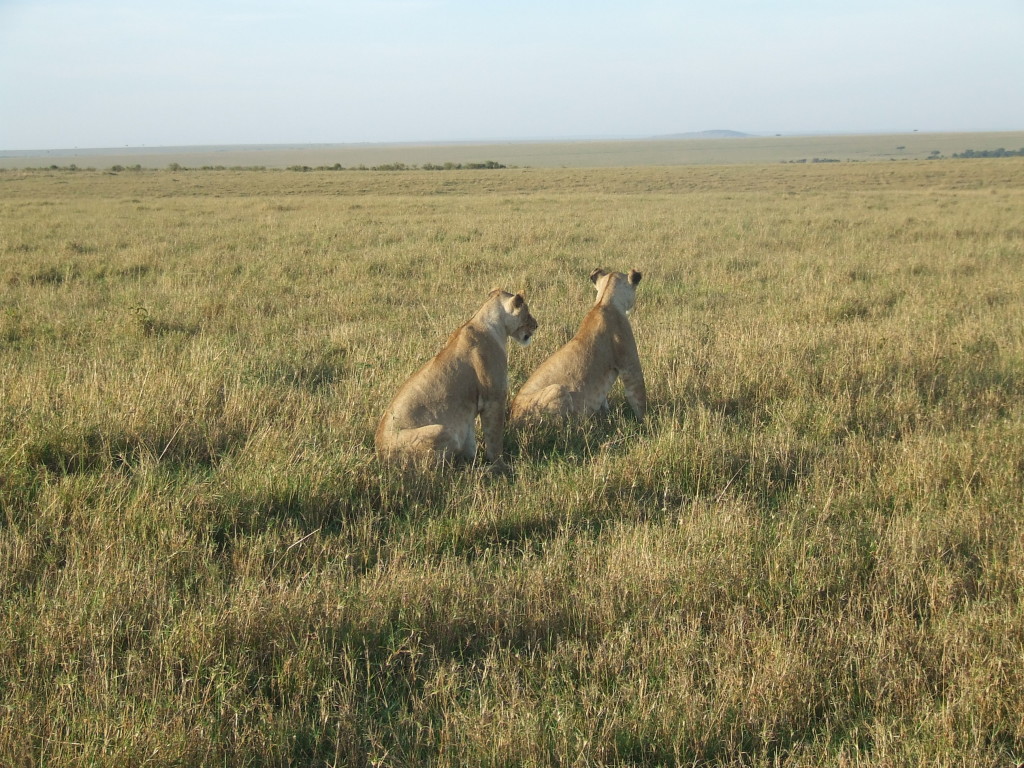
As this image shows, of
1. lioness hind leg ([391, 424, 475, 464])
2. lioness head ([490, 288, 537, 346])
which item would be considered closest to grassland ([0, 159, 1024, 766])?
lioness hind leg ([391, 424, 475, 464])

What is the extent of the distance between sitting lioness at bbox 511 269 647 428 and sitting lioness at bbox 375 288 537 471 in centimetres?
55

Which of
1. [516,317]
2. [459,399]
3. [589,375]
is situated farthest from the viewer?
[589,375]

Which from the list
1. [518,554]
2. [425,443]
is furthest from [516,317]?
[518,554]

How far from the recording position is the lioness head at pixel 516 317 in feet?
19.2

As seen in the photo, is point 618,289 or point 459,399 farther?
point 618,289

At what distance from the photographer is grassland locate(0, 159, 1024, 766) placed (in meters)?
2.94

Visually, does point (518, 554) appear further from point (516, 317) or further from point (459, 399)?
point (516, 317)

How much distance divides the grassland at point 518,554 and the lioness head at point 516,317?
0.79 m

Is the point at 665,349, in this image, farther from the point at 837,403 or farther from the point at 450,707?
the point at 450,707

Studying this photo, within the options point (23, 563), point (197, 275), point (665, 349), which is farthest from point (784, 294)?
point (23, 563)

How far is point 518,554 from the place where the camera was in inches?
174

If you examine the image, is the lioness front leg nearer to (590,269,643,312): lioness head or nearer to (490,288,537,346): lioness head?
(490,288,537,346): lioness head

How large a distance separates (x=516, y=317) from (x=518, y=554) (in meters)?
2.07

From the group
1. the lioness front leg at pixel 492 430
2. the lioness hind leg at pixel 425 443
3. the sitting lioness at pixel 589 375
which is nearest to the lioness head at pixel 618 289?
the sitting lioness at pixel 589 375
